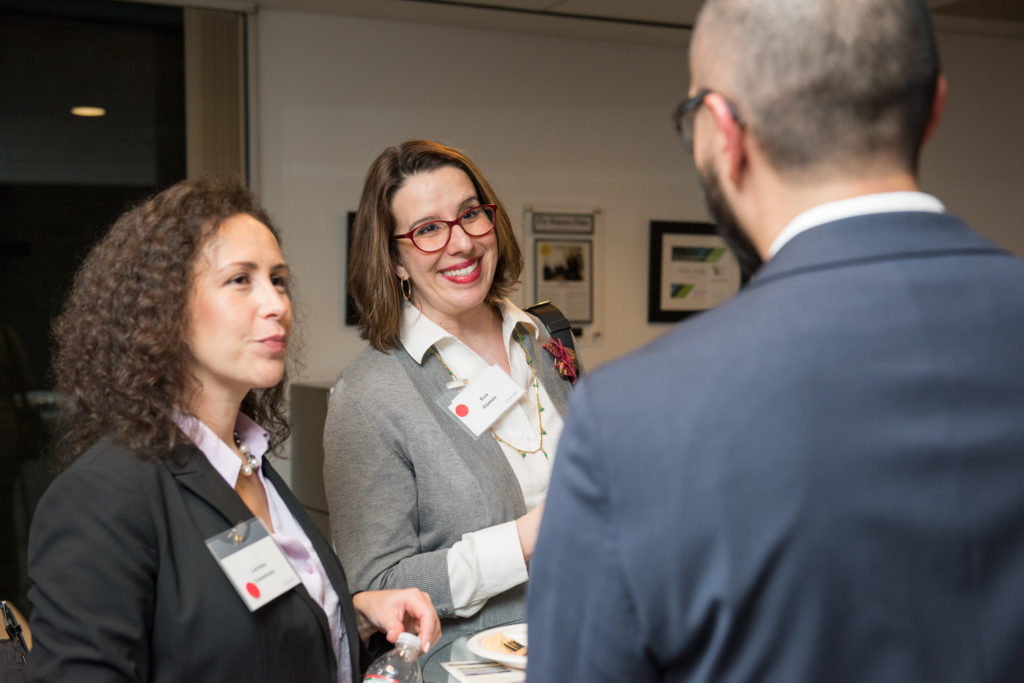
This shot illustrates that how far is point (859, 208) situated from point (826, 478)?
0.23 meters

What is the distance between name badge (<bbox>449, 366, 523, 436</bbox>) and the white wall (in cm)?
254

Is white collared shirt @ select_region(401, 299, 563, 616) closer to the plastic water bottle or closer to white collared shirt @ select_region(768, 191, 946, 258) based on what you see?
the plastic water bottle

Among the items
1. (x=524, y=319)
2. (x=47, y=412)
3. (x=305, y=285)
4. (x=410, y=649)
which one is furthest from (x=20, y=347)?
(x=410, y=649)

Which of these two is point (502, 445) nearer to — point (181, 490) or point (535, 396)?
point (535, 396)

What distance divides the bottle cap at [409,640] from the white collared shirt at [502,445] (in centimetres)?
25

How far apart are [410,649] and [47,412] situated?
3300 millimetres

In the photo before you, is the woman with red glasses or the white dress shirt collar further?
the white dress shirt collar

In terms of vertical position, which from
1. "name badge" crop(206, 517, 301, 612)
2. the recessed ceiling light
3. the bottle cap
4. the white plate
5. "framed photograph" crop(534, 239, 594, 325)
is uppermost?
the recessed ceiling light

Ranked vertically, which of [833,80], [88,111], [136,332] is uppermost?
[88,111]

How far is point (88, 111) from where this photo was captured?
4383mm

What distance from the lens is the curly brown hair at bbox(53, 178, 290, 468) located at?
1.41m

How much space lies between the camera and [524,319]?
2279mm

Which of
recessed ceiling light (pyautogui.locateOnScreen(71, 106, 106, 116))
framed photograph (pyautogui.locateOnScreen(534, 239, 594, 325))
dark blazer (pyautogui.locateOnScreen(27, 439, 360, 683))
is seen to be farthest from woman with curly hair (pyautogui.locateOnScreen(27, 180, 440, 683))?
framed photograph (pyautogui.locateOnScreen(534, 239, 594, 325))

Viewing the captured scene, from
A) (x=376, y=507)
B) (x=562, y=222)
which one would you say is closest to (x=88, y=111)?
(x=562, y=222)
